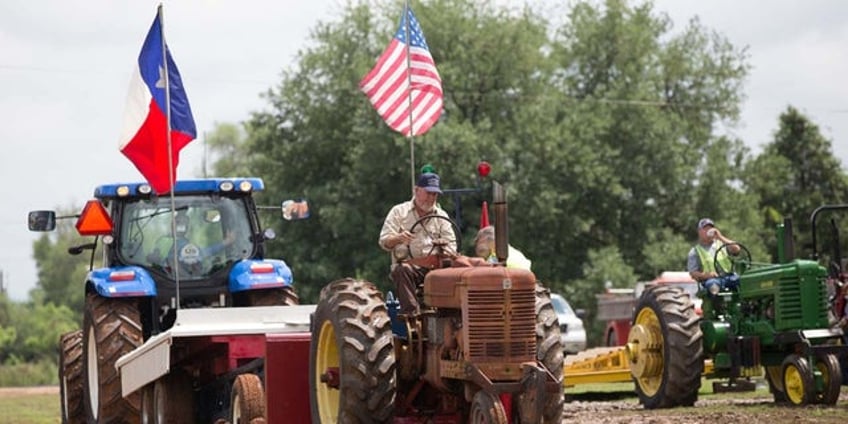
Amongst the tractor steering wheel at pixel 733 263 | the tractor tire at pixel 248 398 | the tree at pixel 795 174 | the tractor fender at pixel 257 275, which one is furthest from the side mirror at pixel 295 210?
the tree at pixel 795 174

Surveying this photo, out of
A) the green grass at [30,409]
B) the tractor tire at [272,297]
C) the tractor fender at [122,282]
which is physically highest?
the tractor fender at [122,282]

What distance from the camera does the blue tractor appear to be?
1472 centimetres

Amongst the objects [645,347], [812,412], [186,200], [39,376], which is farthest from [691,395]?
[39,376]

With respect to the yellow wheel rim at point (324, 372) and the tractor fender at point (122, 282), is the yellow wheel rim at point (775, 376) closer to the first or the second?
the tractor fender at point (122, 282)

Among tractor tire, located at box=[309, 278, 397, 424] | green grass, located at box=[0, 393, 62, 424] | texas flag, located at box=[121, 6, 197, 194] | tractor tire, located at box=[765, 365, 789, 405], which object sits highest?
texas flag, located at box=[121, 6, 197, 194]

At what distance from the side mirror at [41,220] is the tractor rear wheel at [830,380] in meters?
7.37

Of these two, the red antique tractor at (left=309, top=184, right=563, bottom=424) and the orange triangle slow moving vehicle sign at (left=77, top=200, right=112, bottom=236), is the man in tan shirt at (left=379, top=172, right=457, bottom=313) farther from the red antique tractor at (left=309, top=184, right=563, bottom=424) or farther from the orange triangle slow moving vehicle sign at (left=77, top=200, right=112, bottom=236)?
the orange triangle slow moving vehicle sign at (left=77, top=200, right=112, bottom=236)

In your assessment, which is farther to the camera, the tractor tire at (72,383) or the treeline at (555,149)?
the treeline at (555,149)

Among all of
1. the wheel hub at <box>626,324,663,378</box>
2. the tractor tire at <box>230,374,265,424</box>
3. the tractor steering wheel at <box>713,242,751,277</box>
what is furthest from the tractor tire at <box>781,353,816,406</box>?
the tractor tire at <box>230,374,265,424</box>

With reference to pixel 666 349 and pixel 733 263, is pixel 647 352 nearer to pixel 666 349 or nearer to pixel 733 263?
pixel 666 349

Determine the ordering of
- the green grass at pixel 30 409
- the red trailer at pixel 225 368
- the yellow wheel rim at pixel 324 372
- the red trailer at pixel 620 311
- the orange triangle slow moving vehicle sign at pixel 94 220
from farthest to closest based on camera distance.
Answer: the red trailer at pixel 620 311 < the green grass at pixel 30 409 < the orange triangle slow moving vehicle sign at pixel 94 220 < the red trailer at pixel 225 368 < the yellow wheel rim at pixel 324 372

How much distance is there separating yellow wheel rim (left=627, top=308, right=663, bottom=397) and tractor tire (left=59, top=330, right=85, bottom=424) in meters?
5.61

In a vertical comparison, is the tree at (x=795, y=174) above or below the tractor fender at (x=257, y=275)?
above

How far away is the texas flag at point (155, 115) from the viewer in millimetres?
15820
